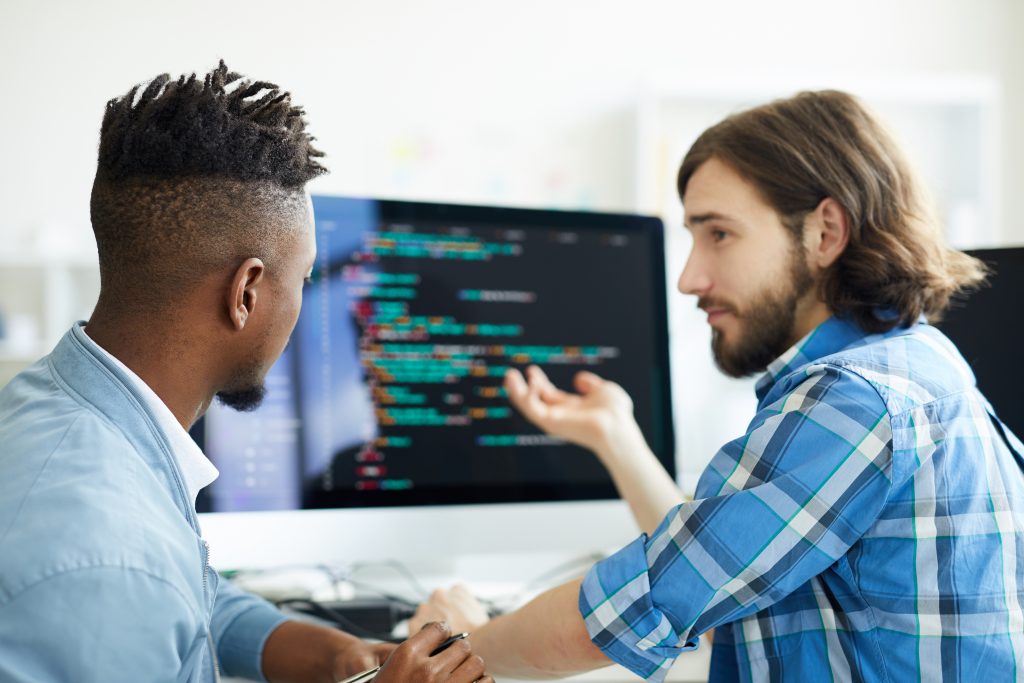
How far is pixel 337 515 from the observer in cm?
119

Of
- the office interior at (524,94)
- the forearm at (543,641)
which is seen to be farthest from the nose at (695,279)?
the office interior at (524,94)

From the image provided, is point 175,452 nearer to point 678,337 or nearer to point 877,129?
point 877,129

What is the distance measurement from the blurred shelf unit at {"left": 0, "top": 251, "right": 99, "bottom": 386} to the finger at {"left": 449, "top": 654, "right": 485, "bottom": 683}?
2.73m

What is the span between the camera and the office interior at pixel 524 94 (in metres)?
3.23

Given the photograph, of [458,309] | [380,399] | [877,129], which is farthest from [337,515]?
[877,129]

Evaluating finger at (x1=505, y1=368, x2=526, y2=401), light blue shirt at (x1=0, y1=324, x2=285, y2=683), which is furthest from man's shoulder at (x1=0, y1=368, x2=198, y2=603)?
finger at (x1=505, y1=368, x2=526, y2=401)

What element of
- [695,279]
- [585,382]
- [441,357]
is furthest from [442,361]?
[695,279]

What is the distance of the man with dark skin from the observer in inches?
21.1

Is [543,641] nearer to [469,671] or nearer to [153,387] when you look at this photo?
[469,671]

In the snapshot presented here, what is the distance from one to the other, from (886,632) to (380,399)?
679 millimetres

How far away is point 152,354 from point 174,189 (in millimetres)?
133

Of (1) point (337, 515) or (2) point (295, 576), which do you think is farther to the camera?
(2) point (295, 576)

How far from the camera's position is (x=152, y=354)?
72 centimetres

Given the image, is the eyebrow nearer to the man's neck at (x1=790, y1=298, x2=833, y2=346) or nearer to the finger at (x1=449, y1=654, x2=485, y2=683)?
the man's neck at (x1=790, y1=298, x2=833, y2=346)
